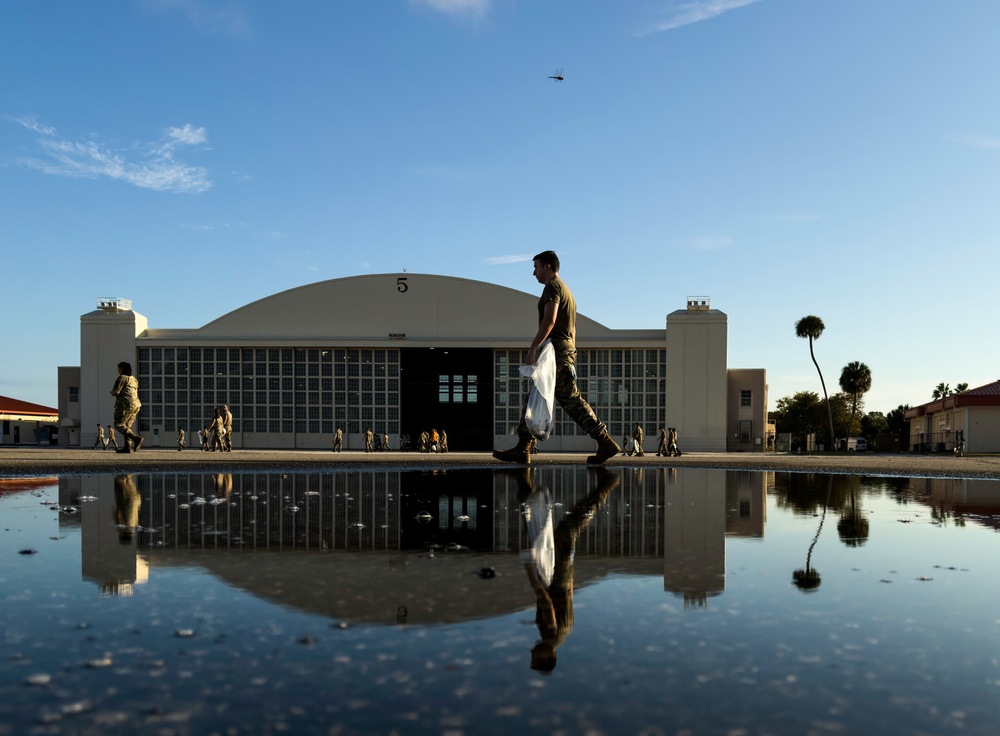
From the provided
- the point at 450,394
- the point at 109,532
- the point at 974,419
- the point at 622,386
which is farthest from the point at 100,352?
the point at 974,419

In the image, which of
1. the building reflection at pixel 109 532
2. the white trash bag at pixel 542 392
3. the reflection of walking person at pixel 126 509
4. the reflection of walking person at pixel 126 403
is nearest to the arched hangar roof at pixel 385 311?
the reflection of walking person at pixel 126 403

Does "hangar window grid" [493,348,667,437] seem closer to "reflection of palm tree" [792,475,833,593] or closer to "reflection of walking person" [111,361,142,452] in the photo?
"reflection of walking person" [111,361,142,452]

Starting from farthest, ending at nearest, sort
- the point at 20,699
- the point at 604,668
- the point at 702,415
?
the point at 702,415
the point at 604,668
the point at 20,699

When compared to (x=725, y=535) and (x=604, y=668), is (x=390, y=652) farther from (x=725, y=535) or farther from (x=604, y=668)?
(x=725, y=535)

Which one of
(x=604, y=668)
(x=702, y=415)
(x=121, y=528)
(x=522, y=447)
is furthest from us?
(x=702, y=415)

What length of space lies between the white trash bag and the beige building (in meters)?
36.6

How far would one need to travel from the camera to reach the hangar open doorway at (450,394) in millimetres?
49188

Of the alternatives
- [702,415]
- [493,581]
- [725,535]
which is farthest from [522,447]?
[702,415]

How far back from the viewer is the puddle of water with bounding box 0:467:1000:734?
66.9 inches

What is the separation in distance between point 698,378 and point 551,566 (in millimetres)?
46018

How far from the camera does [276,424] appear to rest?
1900 inches

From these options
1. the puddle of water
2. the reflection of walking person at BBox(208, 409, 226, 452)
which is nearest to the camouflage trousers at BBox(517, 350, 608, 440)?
the puddle of water

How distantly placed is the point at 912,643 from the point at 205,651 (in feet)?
6.57

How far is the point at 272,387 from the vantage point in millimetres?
48844
